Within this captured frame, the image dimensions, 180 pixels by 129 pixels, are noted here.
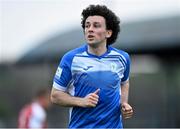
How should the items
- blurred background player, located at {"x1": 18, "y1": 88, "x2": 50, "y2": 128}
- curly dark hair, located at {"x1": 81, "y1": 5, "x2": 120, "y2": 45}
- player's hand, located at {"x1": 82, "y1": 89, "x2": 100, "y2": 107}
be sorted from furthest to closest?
blurred background player, located at {"x1": 18, "y1": 88, "x2": 50, "y2": 128}
curly dark hair, located at {"x1": 81, "y1": 5, "x2": 120, "y2": 45}
player's hand, located at {"x1": 82, "y1": 89, "x2": 100, "y2": 107}

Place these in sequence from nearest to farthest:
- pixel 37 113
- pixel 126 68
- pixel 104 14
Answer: pixel 104 14
pixel 126 68
pixel 37 113

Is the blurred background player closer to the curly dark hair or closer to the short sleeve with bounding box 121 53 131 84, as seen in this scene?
the short sleeve with bounding box 121 53 131 84

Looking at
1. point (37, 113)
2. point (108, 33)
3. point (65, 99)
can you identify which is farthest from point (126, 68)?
point (37, 113)

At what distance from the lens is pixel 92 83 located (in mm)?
6531

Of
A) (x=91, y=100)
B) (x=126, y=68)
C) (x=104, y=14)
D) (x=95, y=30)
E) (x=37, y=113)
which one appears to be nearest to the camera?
(x=91, y=100)

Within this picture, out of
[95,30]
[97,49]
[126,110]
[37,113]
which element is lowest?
[37,113]

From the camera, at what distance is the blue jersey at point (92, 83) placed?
6543mm

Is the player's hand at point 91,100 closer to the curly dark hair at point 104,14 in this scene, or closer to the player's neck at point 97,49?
the player's neck at point 97,49

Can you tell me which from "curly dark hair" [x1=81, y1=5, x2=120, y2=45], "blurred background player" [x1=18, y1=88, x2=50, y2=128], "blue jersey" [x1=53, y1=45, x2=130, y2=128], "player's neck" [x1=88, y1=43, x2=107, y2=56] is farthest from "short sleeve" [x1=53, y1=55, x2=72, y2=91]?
"blurred background player" [x1=18, y1=88, x2=50, y2=128]

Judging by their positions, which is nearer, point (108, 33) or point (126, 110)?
point (126, 110)

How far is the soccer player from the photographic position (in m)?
6.53

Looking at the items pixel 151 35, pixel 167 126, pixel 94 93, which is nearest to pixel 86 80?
pixel 94 93

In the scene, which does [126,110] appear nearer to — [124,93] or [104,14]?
[124,93]

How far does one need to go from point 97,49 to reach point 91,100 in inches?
15.5
